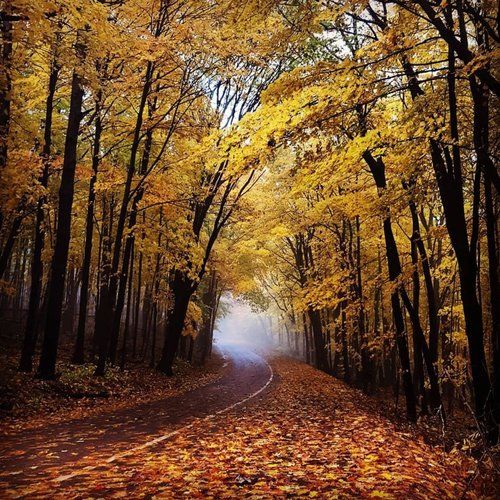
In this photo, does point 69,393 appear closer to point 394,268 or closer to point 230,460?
point 230,460

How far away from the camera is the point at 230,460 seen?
19.9ft

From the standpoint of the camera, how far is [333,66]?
6.65m

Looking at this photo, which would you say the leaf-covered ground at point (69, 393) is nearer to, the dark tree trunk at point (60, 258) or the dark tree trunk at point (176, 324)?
the dark tree trunk at point (60, 258)

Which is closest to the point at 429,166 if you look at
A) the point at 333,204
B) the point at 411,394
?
the point at 333,204

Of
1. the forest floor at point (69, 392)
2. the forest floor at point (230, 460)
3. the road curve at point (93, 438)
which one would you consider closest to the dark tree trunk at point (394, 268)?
the forest floor at point (230, 460)

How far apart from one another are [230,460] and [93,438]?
9.41 ft

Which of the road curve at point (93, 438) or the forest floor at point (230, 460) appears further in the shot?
the road curve at point (93, 438)

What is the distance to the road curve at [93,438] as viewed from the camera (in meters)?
5.57

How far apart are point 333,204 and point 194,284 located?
8808mm

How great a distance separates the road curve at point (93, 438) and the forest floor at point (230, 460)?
0.02 metres

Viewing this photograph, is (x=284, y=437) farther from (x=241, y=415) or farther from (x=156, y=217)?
(x=156, y=217)

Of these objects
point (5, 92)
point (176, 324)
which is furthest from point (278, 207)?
point (5, 92)

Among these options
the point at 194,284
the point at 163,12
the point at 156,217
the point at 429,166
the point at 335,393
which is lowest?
the point at 335,393

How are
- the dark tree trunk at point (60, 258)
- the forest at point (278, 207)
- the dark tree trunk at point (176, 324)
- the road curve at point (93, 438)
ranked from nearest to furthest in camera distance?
the road curve at point (93, 438) → the forest at point (278, 207) → the dark tree trunk at point (60, 258) → the dark tree trunk at point (176, 324)
